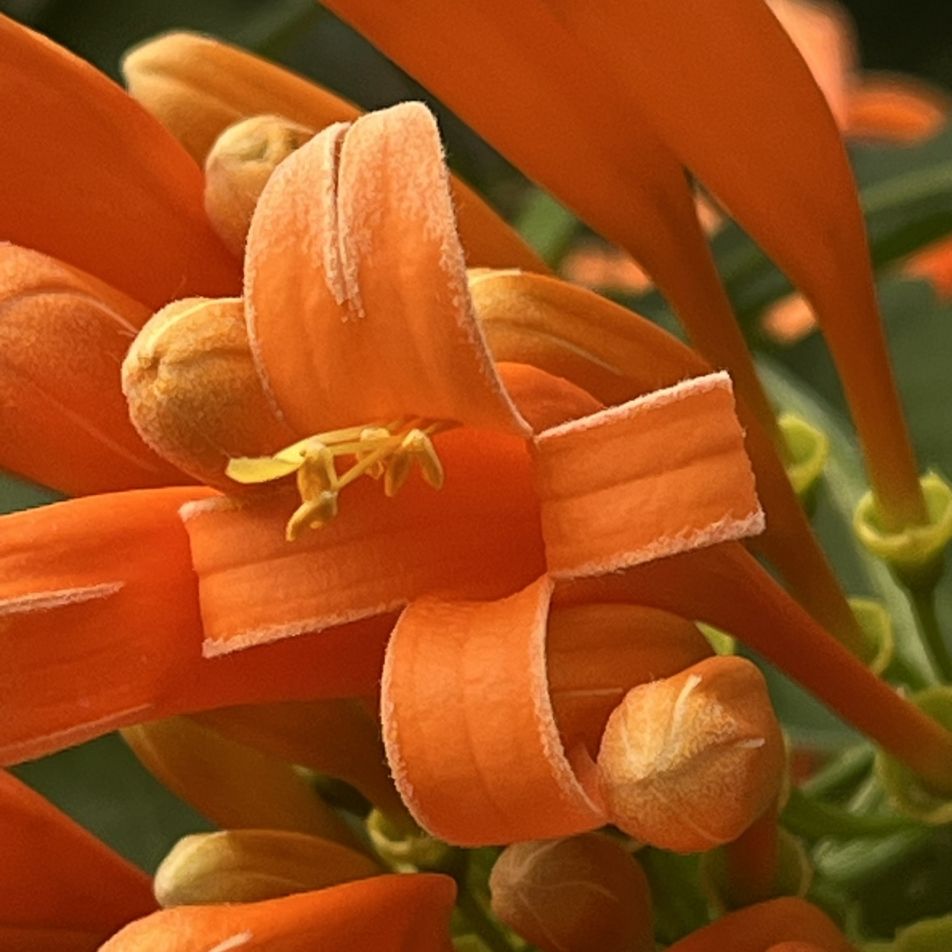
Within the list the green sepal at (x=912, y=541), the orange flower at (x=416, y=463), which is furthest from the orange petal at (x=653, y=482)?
the green sepal at (x=912, y=541)

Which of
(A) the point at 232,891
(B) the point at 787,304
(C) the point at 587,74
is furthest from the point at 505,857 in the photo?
(B) the point at 787,304

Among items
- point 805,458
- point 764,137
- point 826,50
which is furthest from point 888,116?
point 764,137

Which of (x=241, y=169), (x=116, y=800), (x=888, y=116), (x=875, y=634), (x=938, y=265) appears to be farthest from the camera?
(x=888, y=116)

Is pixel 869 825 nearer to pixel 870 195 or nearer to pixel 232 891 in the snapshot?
pixel 232 891

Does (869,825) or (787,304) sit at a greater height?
(869,825)

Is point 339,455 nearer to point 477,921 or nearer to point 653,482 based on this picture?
point 653,482
